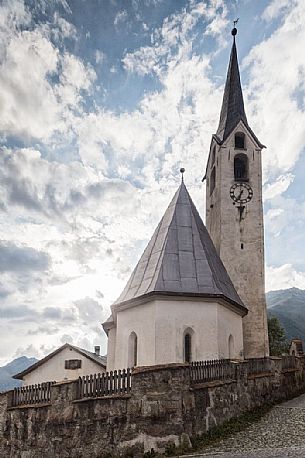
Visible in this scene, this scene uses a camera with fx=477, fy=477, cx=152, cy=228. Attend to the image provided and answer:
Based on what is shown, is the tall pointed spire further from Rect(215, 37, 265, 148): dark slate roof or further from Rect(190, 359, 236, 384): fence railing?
Rect(190, 359, 236, 384): fence railing

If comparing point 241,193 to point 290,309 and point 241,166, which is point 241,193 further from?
point 290,309

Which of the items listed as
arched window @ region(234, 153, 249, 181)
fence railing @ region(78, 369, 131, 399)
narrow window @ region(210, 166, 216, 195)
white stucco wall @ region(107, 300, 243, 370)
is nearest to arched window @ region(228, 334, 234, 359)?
white stucco wall @ region(107, 300, 243, 370)

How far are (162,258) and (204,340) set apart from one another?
3989mm

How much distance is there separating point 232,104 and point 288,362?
20.3 meters

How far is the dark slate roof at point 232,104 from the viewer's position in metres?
33.6

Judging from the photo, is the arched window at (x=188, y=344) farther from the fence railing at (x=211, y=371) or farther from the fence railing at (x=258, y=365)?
the fence railing at (x=211, y=371)

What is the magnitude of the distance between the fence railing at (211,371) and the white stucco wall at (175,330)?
399cm

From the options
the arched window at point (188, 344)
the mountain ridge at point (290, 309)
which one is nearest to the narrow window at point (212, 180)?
the arched window at point (188, 344)

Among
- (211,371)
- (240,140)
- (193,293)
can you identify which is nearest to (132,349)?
(193,293)

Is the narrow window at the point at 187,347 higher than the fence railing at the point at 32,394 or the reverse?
higher

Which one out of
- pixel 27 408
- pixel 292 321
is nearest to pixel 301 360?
pixel 27 408

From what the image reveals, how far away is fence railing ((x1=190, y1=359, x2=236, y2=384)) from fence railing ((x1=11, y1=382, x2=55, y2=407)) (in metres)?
4.93

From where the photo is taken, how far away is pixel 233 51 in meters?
37.8

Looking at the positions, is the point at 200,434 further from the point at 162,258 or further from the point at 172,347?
the point at 162,258
